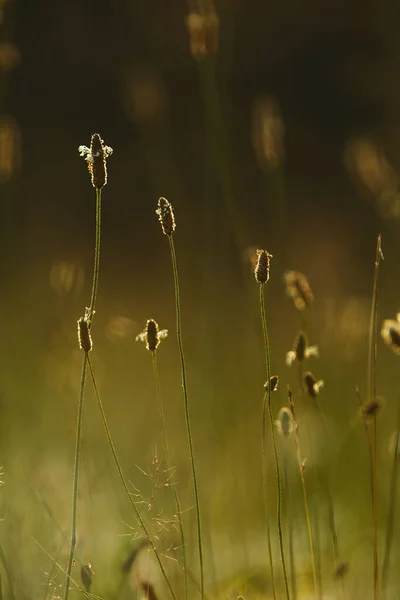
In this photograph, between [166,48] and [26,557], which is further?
[166,48]

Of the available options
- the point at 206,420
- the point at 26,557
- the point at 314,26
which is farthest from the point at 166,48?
the point at 26,557

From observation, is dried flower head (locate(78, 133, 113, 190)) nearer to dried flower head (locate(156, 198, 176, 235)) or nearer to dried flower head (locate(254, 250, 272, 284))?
dried flower head (locate(156, 198, 176, 235))

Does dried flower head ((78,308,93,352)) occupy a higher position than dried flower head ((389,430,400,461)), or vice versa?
dried flower head ((78,308,93,352))

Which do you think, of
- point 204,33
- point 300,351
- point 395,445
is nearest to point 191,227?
point 204,33

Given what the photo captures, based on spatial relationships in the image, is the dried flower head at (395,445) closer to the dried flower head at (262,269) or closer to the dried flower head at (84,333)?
the dried flower head at (262,269)

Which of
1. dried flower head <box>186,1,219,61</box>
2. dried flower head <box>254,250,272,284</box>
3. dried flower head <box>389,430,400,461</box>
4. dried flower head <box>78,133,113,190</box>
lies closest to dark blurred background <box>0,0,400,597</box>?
dried flower head <box>186,1,219,61</box>

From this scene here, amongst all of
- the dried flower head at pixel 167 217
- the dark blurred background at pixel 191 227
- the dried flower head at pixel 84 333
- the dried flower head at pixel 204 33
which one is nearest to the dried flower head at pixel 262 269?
the dried flower head at pixel 167 217

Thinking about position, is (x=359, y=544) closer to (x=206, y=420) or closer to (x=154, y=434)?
(x=206, y=420)

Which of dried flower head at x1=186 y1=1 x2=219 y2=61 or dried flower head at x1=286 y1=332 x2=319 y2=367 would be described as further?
dried flower head at x1=186 y1=1 x2=219 y2=61
